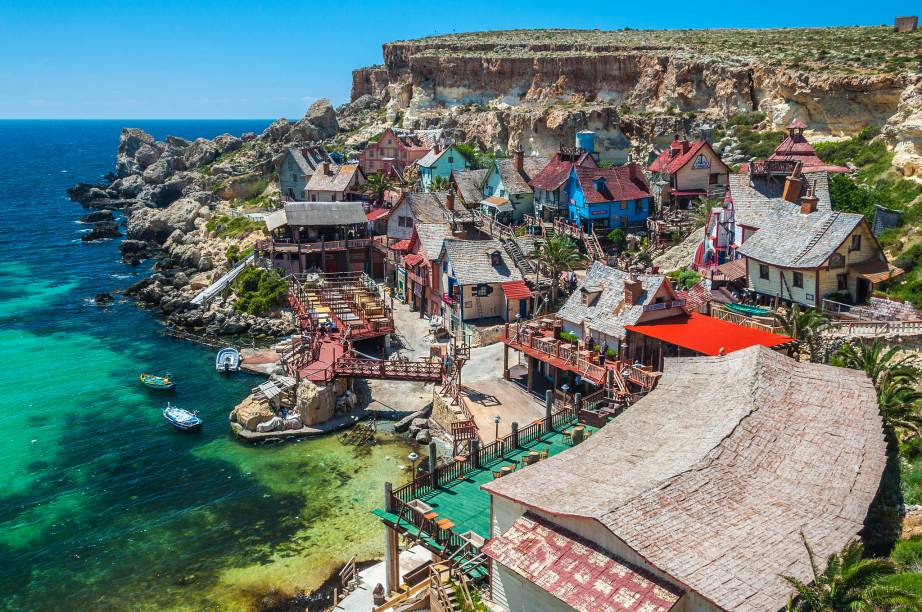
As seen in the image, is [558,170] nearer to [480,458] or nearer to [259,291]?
[259,291]

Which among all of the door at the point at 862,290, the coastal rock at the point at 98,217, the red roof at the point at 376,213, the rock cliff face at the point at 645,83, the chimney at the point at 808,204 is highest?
the rock cliff face at the point at 645,83

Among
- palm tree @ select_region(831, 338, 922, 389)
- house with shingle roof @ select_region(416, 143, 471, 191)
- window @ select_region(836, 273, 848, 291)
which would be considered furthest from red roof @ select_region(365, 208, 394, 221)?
palm tree @ select_region(831, 338, 922, 389)

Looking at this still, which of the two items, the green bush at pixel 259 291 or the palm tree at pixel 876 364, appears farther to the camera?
the green bush at pixel 259 291

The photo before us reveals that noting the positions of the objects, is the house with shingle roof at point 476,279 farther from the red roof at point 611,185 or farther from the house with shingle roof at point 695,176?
the house with shingle roof at point 695,176

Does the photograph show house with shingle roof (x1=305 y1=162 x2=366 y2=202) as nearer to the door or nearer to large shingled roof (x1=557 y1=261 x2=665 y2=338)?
large shingled roof (x1=557 y1=261 x2=665 y2=338)

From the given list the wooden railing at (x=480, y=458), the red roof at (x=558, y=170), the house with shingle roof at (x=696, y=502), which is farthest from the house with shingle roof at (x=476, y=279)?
the house with shingle roof at (x=696, y=502)

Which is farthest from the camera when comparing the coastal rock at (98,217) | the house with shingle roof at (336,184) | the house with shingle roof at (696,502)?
the coastal rock at (98,217)
